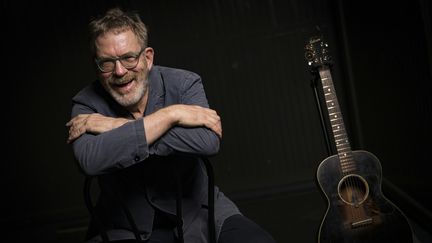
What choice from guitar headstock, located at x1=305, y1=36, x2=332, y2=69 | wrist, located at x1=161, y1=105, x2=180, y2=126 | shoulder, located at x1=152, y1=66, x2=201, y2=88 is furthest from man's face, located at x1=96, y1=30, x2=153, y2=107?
guitar headstock, located at x1=305, y1=36, x2=332, y2=69

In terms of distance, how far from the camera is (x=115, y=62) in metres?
1.92

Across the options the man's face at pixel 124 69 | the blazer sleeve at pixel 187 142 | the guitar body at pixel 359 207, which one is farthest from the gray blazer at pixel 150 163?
the guitar body at pixel 359 207

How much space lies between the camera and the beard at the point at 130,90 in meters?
1.95

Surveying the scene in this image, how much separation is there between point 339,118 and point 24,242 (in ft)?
8.61

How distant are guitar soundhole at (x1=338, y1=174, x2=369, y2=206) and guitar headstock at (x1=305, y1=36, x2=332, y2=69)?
0.51 metres

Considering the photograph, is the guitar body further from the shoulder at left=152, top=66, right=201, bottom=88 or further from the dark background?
the dark background

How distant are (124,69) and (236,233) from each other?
2.45ft

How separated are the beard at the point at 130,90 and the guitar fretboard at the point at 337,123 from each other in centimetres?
79

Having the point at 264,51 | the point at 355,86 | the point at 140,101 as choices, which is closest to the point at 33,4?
the point at 264,51

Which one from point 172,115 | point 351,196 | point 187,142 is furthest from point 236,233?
point 351,196

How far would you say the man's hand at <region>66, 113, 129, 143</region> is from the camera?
1.83 m

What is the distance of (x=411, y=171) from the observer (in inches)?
118

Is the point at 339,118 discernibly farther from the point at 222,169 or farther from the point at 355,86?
the point at 222,169

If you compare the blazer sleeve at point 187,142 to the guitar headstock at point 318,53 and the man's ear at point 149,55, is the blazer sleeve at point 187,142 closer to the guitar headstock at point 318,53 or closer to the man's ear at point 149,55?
the man's ear at point 149,55
